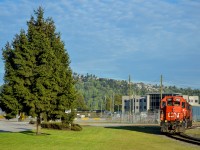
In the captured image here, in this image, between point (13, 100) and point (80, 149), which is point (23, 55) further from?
point (80, 149)

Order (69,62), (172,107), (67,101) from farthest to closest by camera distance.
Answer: (172,107), (69,62), (67,101)

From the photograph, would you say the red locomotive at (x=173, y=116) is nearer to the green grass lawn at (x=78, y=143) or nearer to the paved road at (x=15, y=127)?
the green grass lawn at (x=78, y=143)

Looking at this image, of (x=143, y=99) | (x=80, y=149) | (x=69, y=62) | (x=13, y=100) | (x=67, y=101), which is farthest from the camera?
(x=143, y=99)

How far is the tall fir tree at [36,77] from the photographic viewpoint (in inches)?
1179

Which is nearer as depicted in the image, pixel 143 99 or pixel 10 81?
pixel 10 81

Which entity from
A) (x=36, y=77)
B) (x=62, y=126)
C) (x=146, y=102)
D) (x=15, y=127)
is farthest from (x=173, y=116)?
(x=146, y=102)

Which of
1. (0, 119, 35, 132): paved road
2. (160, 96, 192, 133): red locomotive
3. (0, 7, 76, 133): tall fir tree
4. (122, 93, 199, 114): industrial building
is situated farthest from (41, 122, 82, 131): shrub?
(122, 93, 199, 114): industrial building

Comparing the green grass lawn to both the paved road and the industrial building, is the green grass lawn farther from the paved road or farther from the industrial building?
the industrial building

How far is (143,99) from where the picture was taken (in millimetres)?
171875

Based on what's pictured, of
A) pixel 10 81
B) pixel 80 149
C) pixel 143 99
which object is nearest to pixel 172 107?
pixel 10 81

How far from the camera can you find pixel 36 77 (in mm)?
30453

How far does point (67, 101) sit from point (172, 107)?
Result: 14512mm

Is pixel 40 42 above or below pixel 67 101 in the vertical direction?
above

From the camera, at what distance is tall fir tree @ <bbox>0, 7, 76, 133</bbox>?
2994 cm
